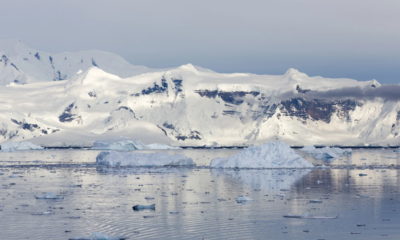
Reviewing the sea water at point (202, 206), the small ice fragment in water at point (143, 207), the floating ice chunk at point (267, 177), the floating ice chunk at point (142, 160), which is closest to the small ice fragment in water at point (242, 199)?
the sea water at point (202, 206)

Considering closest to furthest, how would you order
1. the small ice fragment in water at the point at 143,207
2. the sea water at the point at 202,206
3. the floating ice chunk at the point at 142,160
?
the sea water at the point at 202,206
the small ice fragment in water at the point at 143,207
the floating ice chunk at the point at 142,160

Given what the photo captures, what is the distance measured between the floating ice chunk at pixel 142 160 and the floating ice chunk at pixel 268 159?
607 cm

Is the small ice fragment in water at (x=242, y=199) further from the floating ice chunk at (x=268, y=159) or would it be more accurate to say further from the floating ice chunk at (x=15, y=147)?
the floating ice chunk at (x=15, y=147)

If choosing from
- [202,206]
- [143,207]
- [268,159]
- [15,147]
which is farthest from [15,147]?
[143,207]

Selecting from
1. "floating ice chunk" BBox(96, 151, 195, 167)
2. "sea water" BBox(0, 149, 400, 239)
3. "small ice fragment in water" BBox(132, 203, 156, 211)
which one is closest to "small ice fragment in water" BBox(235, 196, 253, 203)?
"sea water" BBox(0, 149, 400, 239)

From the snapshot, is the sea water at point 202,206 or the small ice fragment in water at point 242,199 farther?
the small ice fragment in water at point 242,199

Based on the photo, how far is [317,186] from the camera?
176ft

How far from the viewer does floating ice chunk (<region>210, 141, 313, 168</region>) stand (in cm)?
7669

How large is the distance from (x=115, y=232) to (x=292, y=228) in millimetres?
7721

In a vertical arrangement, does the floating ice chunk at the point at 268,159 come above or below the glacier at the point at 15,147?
below

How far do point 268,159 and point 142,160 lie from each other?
14087mm

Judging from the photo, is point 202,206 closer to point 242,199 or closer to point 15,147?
point 242,199

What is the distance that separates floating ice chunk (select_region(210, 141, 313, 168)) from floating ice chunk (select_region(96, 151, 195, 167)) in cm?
607

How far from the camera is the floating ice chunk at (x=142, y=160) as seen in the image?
8212 centimetres
